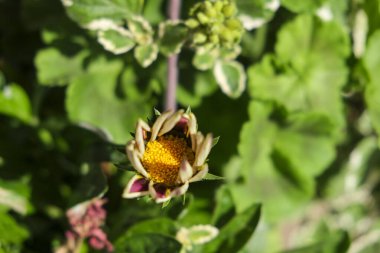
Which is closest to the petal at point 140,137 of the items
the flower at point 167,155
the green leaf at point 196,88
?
the flower at point 167,155

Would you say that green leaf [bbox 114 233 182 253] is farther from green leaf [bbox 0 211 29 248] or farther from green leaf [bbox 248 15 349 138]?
green leaf [bbox 248 15 349 138]

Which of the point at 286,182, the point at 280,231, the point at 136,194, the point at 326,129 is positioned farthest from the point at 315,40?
the point at 136,194

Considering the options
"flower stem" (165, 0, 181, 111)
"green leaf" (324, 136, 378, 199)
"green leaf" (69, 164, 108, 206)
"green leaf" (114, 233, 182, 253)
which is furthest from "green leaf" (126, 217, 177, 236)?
"green leaf" (324, 136, 378, 199)

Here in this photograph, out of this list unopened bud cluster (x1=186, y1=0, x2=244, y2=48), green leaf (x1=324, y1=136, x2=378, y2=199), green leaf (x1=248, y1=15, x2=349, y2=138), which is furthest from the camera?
green leaf (x1=324, y1=136, x2=378, y2=199)

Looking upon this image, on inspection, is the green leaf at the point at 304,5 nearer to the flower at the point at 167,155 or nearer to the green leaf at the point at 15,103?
the flower at the point at 167,155

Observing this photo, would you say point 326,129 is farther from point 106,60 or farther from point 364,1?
point 106,60

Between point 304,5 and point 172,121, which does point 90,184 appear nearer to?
point 172,121

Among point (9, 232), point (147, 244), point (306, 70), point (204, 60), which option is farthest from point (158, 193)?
point (306, 70)
